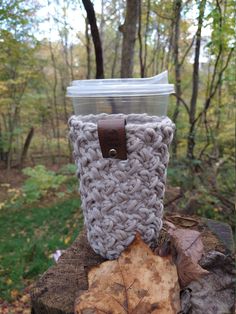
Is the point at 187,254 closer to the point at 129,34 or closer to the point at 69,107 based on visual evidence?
the point at 129,34

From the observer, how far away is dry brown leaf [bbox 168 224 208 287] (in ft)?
1.62

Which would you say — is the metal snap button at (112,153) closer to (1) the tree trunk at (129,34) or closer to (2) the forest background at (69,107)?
(2) the forest background at (69,107)

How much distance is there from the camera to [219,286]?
506 mm

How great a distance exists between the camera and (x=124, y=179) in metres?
0.56

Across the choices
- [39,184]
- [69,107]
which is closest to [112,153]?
[39,184]

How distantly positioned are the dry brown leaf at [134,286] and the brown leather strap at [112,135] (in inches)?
6.2

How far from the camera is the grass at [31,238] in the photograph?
2115mm

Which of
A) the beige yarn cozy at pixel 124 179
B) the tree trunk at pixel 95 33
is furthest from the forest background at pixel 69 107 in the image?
the beige yarn cozy at pixel 124 179

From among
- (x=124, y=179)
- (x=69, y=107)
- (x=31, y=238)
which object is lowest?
(x=31, y=238)

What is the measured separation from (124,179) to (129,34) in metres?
0.88

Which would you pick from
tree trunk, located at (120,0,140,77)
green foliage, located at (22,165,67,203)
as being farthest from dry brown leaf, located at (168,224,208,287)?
green foliage, located at (22,165,67,203)

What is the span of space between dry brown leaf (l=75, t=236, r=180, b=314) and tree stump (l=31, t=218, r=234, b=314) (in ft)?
0.13

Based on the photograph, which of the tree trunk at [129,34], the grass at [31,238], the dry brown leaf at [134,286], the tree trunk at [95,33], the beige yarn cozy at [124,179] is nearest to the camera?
the dry brown leaf at [134,286]

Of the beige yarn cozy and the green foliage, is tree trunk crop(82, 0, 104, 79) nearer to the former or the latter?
the beige yarn cozy
